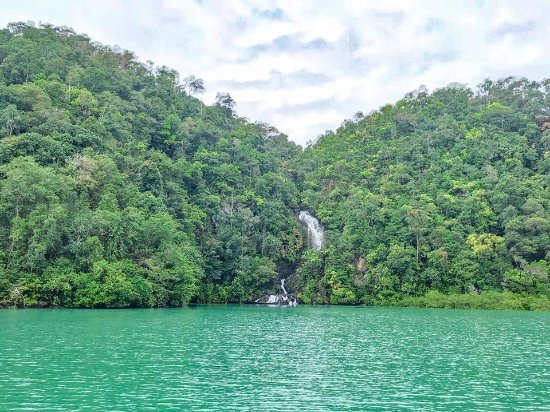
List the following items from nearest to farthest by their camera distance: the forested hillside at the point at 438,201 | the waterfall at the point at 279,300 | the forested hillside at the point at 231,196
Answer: the forested hillside at the point at 231,196, the forested hillside at the point at 438,201, the waterfall at the point at 279,300

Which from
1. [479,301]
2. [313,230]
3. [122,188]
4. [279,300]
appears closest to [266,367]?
[122,188]

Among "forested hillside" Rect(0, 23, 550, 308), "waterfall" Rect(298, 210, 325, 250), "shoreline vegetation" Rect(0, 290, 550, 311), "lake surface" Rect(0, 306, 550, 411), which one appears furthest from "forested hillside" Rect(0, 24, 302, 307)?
"shoreline vegetation" Rect(0, 290, 550, 311)

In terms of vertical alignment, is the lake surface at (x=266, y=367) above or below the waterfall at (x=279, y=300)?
below

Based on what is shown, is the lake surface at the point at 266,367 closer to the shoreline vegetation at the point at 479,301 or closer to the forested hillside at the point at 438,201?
the shoreline vegetation at the point at 479,301

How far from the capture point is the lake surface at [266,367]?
15.1 metres

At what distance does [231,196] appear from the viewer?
70375mm

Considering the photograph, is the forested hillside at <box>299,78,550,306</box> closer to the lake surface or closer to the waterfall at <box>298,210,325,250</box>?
the waterfall at <box>298,210,325,250</box>

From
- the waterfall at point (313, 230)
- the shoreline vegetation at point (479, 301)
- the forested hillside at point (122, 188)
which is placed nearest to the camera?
the forested hillside at point (122, 188)

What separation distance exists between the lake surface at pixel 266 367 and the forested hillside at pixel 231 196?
577 inches

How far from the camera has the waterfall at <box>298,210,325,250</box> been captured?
70.9 metres

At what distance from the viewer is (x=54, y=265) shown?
1801 inches

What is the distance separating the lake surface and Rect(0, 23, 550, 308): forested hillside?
14.7 meters

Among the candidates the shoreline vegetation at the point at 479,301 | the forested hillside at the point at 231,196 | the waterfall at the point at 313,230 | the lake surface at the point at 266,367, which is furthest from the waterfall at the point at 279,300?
the lake surface at the point at 266,367

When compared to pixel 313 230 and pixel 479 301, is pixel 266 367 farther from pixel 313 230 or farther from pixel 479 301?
pixel 313 230
